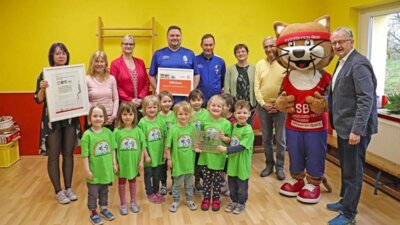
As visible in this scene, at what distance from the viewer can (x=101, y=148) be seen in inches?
Answer: 107

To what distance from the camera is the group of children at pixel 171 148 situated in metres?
2.75

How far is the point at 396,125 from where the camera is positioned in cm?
362

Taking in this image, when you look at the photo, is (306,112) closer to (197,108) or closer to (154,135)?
(197,108)

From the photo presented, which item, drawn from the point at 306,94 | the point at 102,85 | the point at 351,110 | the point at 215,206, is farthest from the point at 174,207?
the point at 351,110

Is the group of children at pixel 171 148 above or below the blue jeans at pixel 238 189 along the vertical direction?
above

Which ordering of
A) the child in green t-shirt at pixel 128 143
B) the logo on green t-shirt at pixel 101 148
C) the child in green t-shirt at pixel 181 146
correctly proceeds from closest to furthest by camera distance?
the logo on green t-shirt at pixel 101 148 → the child in green t-shirt at pixel 128 143 → the child in green t-shirt at pixel 181 146

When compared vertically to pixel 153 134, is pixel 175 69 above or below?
above

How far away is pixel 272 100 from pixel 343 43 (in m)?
1.22

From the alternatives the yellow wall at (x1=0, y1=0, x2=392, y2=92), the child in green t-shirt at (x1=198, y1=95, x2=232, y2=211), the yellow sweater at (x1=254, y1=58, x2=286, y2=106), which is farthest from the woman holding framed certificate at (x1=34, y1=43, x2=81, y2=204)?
the yellow sweater at (x1=254, y1=58, x2=286, y2=106)

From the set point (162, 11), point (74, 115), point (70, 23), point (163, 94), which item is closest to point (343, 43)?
point (163, 94)

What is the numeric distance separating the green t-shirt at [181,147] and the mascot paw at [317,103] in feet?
3.16

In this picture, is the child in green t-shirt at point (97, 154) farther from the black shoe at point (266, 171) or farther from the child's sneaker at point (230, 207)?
the black shoe at point (266, 171)

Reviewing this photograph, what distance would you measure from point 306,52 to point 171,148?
1.31m

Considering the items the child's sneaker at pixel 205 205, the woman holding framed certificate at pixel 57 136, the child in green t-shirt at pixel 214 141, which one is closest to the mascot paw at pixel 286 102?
the child in green t-shirt at pixel 214 141
